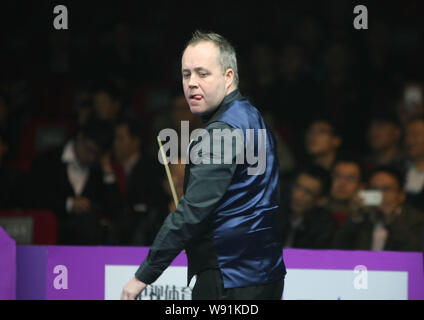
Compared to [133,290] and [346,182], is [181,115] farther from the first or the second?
[133,290]

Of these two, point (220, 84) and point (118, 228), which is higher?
point (220, 84)

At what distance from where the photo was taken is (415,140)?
5473 millimetres

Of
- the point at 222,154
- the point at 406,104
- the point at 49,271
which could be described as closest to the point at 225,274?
the point at 222,154

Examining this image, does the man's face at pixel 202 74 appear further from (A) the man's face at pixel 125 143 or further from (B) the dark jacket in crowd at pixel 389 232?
(A) the man's face at pixel 125 143

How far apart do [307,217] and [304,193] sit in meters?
0.23

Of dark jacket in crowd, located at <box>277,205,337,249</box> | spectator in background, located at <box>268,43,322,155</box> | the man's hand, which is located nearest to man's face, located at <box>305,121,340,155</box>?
spectator in background, located at <box>268,43,322,155</box>

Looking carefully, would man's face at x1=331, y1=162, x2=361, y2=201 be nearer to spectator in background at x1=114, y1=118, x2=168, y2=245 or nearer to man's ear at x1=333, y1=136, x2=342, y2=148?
man's ear at x1=333, y1=136, x2=342, y2=148

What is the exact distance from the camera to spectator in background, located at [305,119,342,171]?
5844 millimetres

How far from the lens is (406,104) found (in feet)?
21.6

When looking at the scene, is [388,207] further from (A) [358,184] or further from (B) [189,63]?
(B) [189,63]

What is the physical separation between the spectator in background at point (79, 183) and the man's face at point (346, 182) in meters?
1.46

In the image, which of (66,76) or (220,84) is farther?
(66,76)

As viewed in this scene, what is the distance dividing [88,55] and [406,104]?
298 cm

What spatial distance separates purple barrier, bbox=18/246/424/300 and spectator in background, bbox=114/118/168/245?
0.98 meters
